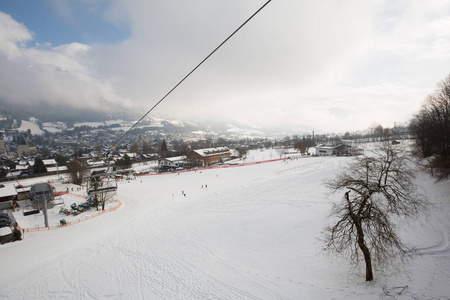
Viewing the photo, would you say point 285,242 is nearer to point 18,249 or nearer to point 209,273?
point 209,273

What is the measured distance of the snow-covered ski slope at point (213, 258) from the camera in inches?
343

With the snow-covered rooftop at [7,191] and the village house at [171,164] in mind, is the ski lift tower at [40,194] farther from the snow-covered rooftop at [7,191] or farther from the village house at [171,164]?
the village house at [171,164]

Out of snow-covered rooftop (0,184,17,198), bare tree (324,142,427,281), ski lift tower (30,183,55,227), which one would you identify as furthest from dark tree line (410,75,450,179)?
snow-covered rooftop (0,184,17,198)

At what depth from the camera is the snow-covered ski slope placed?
870 centimetres

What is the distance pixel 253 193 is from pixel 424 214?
1700cm

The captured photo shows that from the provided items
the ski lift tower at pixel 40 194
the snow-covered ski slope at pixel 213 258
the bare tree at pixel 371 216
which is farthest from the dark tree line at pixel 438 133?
the ski lift tower at pixel 40 194

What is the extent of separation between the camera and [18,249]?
14.5m

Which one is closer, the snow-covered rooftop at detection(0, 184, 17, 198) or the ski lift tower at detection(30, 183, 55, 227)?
the ski lift tower at detection(30, 183, 55, 227)

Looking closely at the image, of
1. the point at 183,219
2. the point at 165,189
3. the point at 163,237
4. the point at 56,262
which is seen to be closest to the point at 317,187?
the point at 183,219

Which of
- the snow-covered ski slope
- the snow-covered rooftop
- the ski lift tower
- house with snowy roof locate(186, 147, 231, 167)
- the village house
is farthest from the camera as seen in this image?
house with snowy roof locate(186, 147, 231, 167)

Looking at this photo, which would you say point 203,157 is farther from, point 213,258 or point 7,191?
point 213,258

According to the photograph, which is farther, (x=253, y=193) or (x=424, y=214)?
(x=253, y=193)

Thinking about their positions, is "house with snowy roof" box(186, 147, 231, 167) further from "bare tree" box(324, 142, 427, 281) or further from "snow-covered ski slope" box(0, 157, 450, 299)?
"bare tree" box(324, 142, 427, 281)

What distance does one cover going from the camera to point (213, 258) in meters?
11.9
